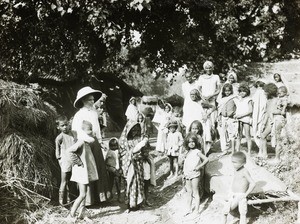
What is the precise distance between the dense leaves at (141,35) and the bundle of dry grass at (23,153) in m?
4.70

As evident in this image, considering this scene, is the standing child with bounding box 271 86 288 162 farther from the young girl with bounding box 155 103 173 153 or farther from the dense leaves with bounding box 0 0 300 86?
the dense leaves with bounding box 0 0 300 86

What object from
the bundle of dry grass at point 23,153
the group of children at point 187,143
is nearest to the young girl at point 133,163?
the group of children at point 187,143

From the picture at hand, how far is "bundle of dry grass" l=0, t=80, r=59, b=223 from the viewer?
5.71m

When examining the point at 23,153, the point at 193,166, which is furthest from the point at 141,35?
the point at 23,153

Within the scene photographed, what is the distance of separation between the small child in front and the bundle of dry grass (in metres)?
2.97

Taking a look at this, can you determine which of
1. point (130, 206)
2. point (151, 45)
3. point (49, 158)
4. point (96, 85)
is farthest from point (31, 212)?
point (96, 85)

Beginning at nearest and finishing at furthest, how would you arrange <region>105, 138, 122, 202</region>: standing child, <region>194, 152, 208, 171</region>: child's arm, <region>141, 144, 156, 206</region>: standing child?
<region>194, 152, 208, 171</region>: child's arm, <region>141, 144, 156, 206</region>: standing child, <region>105, 138, 122, 202</region>: standing child

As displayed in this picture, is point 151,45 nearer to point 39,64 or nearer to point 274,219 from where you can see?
point 39,64

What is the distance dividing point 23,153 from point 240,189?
11.4ft

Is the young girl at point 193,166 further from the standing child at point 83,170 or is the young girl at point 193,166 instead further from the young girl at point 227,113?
the young girl at point 227,113

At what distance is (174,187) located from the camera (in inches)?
307

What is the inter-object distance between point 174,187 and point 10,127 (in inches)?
139

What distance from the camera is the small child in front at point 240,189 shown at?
5293mm

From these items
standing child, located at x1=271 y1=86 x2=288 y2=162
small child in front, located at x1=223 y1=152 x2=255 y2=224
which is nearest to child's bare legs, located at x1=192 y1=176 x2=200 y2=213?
small child in front, located at x1=223 y1=152 x2=255 y2=224
